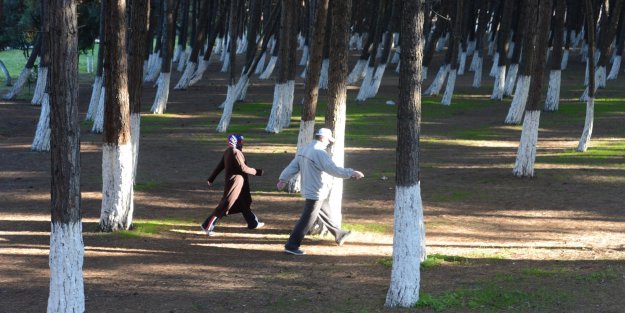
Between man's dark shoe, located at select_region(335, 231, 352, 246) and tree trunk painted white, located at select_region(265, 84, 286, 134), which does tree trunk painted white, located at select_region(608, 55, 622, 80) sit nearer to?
tree trunk painted white, located at select_region(265, 84, 286, 134)

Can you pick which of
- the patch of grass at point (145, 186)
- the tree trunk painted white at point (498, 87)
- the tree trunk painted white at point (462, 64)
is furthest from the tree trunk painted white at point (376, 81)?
the patch of grass at point (145, 186)

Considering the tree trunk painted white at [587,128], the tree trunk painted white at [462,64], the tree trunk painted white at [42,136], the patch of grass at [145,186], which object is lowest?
the patch of grass at [145,186]

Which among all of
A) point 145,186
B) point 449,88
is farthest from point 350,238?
point 449,88

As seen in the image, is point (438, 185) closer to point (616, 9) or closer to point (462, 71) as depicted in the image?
point (616, 9)

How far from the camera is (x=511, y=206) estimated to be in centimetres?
1648

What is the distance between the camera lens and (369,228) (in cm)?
1488

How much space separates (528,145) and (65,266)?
473 inches

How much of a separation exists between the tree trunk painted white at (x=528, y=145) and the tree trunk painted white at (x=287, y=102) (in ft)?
33.1

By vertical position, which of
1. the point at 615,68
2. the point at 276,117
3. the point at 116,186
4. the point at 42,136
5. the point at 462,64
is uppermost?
the point at 615,68

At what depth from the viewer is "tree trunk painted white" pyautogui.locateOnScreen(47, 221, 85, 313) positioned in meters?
9.05

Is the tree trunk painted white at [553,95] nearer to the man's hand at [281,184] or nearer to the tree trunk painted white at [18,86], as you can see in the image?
the man's hand at [281,184]

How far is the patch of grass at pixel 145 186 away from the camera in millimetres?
18522

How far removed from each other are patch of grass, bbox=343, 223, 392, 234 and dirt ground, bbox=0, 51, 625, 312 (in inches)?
2.7

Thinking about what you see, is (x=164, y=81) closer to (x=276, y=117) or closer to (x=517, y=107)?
(x=276, y=117)
